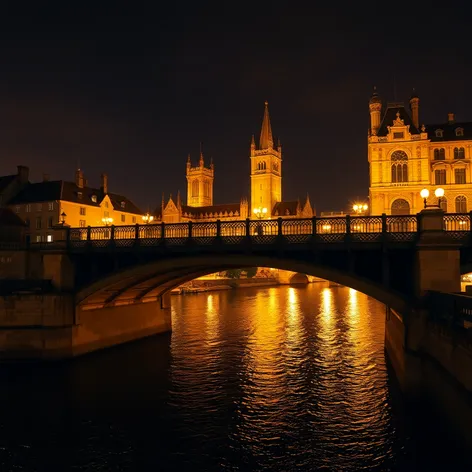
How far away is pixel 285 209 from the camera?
152 metres

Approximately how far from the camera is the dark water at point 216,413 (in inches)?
655

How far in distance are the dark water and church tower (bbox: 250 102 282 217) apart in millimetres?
128649

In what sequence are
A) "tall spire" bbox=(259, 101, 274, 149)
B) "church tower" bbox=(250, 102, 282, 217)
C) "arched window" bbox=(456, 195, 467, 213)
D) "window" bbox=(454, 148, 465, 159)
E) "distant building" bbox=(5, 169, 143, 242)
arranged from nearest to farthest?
"arched window" bbox=(456, 195, 467, 213) < "window" bbox=(454, 148, 465, 159) < "distant building" bbox=(5, 169, 143, 242) < "church tower" bbox=(250, 102, 282, 217) < "tall spire" bbox=(259, 101, 274, 149)

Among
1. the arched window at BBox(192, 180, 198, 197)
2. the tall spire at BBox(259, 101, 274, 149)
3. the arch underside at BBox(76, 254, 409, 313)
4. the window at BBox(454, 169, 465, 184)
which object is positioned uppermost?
the tall spire at BBox(259, 101, 274, 149)

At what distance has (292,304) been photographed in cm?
6894

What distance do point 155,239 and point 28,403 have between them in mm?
11426

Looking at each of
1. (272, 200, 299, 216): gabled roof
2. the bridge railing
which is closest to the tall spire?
(272, 200, 299, 216): gabled roof

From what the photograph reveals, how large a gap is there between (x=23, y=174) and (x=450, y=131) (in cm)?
7537

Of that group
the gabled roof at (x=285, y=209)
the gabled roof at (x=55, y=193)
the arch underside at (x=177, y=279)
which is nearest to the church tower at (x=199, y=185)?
the gabled roof at (x=285, y=209)

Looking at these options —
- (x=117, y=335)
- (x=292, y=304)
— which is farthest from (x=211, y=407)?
(x=292, y=304)

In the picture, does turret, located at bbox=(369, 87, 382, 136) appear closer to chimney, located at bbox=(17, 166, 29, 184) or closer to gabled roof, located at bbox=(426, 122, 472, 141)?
gabled roof, located at bbox=(426, 122, 472, 141)

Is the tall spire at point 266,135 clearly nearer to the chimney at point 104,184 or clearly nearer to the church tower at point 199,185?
the church tower at point 199,185

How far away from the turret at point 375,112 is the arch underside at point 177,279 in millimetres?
46508

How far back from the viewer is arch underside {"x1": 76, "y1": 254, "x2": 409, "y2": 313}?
2203cm
